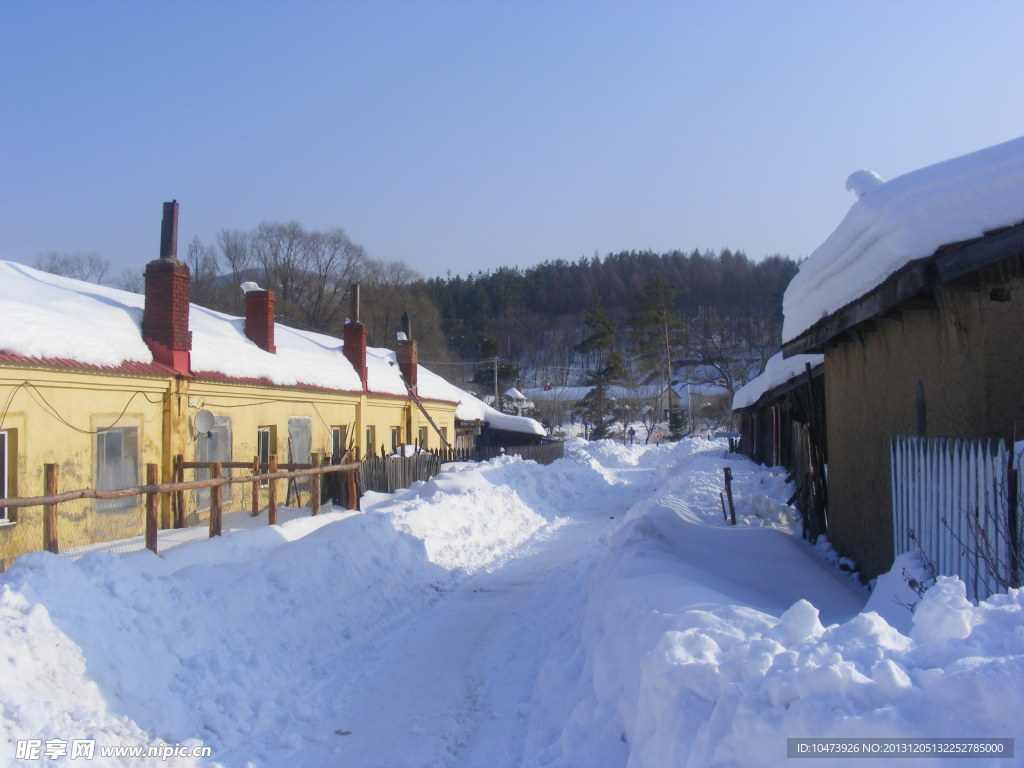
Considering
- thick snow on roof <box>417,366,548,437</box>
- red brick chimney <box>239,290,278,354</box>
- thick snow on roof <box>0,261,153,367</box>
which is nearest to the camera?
thick snow on roof <box>0,261,153,367</box>

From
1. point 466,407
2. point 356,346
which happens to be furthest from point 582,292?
point 356,346

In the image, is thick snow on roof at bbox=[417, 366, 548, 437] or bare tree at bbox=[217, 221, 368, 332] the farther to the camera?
bare tree at bbox=[217, 221, 368, 332]

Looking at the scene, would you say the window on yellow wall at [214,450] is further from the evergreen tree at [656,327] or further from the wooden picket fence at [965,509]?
the evergreen tree at [656,327]

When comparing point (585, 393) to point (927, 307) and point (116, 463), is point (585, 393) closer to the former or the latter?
point (116, 463)

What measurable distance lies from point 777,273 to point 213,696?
101 meters

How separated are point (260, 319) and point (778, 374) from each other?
1368 centimetres

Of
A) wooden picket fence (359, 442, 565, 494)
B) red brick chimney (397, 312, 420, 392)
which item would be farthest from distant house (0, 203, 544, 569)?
red brick chimney (397, 312, 420, 392)

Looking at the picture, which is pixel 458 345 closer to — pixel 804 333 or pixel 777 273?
pixel 777 273

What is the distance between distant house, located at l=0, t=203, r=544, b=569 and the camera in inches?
423

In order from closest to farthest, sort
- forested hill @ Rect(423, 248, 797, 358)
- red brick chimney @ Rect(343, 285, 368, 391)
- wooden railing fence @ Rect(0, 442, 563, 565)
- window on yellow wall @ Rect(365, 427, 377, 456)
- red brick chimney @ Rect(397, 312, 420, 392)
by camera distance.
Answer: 1. wooden railing fence @ Rect(0, 442, 563, 565)
2. window on yellow wall @ Rect(365, 427, 377, 456)
3. red brick chimney @ Rect(343, 285, 368, 391)
4. red brick chimney @ Rect(397, 312, 420, 392)
5. forested hill @ Rect(423, 248, 797, 358)

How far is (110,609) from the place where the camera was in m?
5.98

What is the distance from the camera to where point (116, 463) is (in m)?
12.6

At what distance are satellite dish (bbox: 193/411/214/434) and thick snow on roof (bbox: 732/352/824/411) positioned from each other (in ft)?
34.7

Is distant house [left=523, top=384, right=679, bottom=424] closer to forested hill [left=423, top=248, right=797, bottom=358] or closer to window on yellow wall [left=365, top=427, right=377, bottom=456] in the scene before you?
forested hill [left=423, top=248, right=797, bottom=358]
